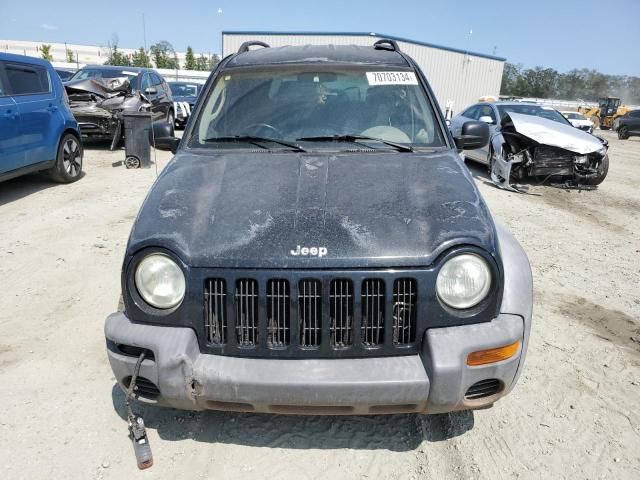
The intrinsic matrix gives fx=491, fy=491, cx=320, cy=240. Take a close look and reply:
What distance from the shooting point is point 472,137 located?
12.2ft

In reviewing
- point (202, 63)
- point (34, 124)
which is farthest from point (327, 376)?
point (202, 63)

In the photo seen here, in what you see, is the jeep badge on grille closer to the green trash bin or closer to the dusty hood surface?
the dusty hood surface

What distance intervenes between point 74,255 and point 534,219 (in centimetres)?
628

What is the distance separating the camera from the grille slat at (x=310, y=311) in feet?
7.09

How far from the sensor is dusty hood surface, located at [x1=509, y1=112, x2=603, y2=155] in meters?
9.27

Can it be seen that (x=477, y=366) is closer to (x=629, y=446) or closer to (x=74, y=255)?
(x=629, y=446)

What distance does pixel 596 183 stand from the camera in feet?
32.8

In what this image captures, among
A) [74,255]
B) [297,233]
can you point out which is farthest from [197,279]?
[74,255]

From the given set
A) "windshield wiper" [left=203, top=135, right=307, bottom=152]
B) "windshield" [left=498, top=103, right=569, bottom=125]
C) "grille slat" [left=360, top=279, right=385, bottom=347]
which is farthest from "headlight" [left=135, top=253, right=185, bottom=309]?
"windshield" [left=498, top=103, right=569, bottom=125]

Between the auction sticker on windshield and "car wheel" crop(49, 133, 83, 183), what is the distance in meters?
6.60

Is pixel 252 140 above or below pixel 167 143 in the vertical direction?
above

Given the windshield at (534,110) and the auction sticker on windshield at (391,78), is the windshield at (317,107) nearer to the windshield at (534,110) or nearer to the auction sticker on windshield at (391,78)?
the auction sticker on windshield at (391,78)

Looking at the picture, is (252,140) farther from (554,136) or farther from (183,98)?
(183,98)

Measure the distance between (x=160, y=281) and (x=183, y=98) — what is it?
52.9ft
